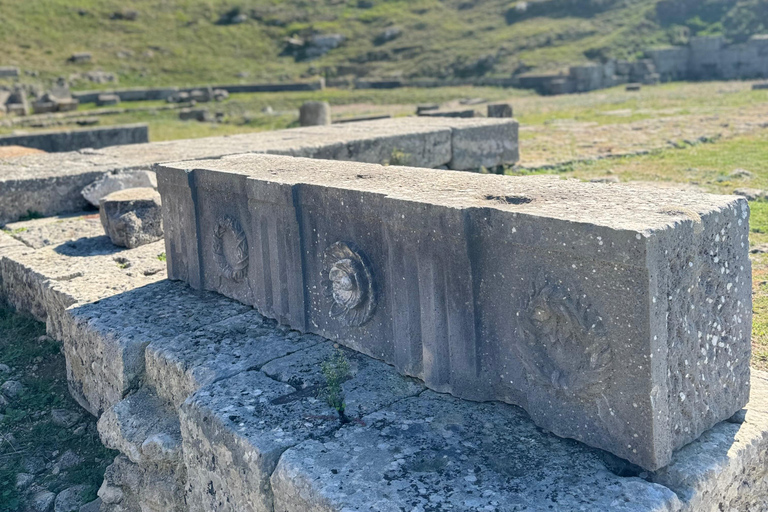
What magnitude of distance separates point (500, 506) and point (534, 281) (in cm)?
84

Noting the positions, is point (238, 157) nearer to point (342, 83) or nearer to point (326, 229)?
point (326, 229)

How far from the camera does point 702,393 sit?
9.77 feet

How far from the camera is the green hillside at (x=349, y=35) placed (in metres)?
31.2

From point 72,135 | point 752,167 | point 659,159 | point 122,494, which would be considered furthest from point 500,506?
point 72,135

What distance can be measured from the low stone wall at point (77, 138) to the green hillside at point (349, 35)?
17.6 metres

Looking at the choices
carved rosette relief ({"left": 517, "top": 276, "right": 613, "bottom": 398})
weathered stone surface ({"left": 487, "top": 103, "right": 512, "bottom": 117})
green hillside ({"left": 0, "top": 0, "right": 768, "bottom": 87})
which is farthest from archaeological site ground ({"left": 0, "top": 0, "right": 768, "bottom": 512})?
green hillside ({"left": 0, "top": 0, "right": 768, "bottom": 87})

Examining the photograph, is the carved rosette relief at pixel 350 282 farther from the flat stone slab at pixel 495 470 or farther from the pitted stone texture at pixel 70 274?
the pitted stone texture at pixel 70 274

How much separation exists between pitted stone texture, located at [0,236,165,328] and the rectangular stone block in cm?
173

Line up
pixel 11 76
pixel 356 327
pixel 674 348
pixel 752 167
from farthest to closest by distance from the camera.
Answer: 1. pixel 11 76
2. pixel 752 167
3. pixel 356 327
4. pixel 674 348

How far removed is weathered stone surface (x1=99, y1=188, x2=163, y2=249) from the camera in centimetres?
619

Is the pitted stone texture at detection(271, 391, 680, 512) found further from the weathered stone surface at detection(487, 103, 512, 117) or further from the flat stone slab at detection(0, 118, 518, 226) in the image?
the weathered stone surface at detection(487, 103, 512, 117)

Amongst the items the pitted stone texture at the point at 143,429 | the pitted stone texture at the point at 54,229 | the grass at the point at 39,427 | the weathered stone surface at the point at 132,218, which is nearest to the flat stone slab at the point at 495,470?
the pitted stone texture at the point at 143,429

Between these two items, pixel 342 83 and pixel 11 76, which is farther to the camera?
pixel 342 83

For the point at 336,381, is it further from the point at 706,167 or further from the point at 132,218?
the point at 706,167
